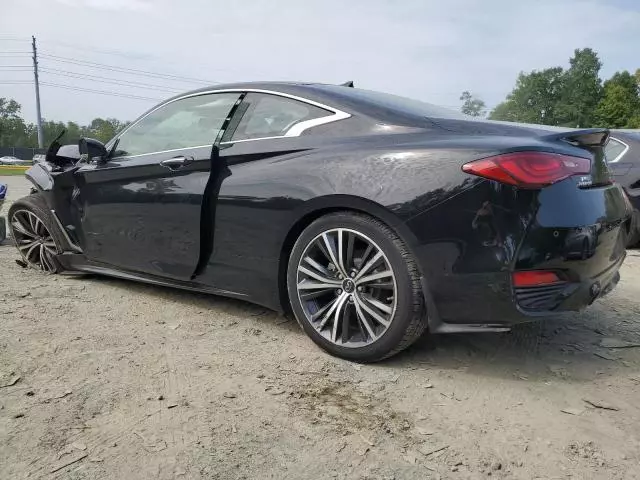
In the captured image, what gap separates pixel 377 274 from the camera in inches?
105

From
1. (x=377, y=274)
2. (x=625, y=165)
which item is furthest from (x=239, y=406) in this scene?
(x=625, y=165)

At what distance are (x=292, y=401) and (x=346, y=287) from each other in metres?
0.69

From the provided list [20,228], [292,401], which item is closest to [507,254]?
[292,401]

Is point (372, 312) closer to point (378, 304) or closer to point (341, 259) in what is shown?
point (378, 304)

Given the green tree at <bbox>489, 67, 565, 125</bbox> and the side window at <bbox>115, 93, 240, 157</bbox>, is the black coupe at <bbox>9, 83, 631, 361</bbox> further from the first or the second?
the green tree at <bbox>489, 67, 565, 125</bbox>

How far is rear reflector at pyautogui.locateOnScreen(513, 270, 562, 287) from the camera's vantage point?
238 cm

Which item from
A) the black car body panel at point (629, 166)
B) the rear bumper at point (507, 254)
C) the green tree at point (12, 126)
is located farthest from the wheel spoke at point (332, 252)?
the green tree at point (12, 126)

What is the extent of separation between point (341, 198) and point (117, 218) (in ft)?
6.08

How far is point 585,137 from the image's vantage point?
2.70 m

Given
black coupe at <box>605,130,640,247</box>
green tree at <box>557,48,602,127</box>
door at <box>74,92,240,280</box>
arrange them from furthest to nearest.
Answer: green tree at <box>557,48,602,127</box> < black coupe at <box>605,130,640,247</box> < door at <box>74,92,240,280</box>

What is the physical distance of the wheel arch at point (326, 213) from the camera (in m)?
2.56

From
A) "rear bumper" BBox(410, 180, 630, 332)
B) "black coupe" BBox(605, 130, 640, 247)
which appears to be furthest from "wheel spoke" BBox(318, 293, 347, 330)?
"black coupe" BBox(605, 130, 640, 247)

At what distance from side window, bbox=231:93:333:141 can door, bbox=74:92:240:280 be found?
0.58ft

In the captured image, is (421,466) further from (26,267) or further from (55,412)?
(26,267)
